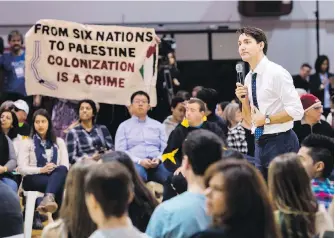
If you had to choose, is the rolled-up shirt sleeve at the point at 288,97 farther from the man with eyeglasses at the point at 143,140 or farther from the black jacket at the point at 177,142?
the man with eyeglasses at the point at 143,140

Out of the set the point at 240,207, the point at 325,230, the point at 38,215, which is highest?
the point at 240,207

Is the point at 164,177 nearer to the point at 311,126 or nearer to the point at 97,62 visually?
the point at 311,126

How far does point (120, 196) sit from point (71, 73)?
18.9 ft

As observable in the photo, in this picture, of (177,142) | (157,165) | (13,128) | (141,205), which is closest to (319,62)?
(157,165)

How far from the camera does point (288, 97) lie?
15.9 feet

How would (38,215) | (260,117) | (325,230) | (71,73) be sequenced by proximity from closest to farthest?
1. (325,230)
2. (260,117)
3. (38,215)
4. (71,73)

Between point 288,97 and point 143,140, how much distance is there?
2.88 m

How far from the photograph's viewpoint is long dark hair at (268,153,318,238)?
332 centimetres

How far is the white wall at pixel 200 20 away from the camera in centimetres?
1090

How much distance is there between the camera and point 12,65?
901 cm

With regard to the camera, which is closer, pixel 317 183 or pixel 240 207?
pixel 240 207

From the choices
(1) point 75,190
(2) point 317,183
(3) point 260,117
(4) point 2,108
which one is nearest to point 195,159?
(1) point 75,190

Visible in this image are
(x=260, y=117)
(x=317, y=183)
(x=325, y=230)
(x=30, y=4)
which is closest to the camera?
(x=325, y=230)

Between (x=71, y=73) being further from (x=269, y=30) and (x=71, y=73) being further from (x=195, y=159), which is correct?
(x=195, y=159)
